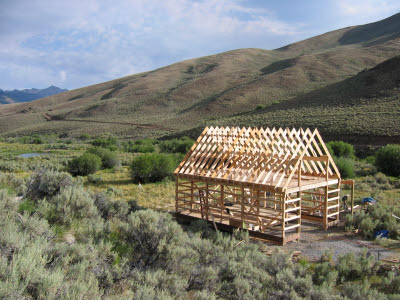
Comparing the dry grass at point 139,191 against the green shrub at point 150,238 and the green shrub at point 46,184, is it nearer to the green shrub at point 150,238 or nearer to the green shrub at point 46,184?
the green shrub at point 46,184

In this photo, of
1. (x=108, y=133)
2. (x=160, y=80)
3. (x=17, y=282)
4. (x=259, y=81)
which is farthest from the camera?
(x=160, y=80)

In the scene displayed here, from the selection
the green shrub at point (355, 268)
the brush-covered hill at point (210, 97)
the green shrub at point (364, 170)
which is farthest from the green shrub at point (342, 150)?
the green shrub at point (355, 268)

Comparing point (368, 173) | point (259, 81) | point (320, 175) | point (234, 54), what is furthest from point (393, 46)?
point (320, 175)

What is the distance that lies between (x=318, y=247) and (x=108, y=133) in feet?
173

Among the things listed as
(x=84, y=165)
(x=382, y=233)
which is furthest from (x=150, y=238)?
(x=84, y=165)

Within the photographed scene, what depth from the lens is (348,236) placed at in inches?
402

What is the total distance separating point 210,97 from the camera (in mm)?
74625

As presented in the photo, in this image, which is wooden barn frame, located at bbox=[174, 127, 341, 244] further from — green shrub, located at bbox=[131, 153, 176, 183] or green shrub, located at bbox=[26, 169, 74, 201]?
green shrub, located at bbox=[131, 153, 176, 183]

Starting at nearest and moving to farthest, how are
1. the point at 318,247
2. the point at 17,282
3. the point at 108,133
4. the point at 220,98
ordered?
the point at 17,282
the point at 318,247
the point at 108,133
the point at 220,98

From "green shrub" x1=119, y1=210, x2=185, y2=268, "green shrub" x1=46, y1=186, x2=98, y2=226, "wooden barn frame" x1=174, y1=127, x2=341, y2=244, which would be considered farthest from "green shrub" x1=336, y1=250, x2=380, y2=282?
"green shrub" x1=46, y1=186, x2=98, y2=226

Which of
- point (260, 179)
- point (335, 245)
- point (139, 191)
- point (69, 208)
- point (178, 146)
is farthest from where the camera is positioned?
point (178, 146)

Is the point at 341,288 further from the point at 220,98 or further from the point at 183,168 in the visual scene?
the point at 220,98

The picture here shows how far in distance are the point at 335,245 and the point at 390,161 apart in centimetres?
1417

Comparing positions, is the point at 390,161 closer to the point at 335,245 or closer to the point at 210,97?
the point at 335,245
